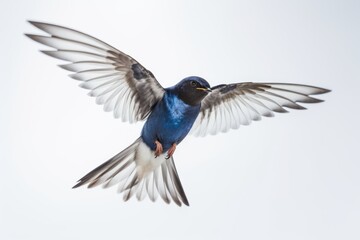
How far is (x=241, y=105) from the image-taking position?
278 cm

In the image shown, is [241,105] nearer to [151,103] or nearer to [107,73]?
[151,103]

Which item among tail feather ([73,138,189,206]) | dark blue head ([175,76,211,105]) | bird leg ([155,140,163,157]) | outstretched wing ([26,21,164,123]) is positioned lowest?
tail feather ([73,138,189,206])

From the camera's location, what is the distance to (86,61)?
2242 millimetres

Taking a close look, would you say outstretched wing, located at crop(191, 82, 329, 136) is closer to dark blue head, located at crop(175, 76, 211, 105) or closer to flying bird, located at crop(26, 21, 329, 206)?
flying bird, located at crop(26, 21, 329, 206)

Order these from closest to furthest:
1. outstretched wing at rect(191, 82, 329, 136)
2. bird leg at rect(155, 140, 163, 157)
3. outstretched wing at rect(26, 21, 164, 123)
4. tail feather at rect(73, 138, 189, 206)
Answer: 1. outstretched wing at rect(26, 21, 164, 123)
2. bird leg at rect(155, 140, 163, 157)
3. tail feather at rect(73, 138, 189, 206)
4. outstretched wing at rect(191, 82, 329, 136)

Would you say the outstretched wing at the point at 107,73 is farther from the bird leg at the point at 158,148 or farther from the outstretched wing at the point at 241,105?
the outstretched wing at the point at 241,105

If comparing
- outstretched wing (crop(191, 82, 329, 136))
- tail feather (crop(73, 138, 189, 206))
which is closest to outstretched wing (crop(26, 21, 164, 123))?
tail feather (crop(73, 138, 189, 206))

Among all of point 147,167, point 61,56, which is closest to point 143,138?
point 147,167

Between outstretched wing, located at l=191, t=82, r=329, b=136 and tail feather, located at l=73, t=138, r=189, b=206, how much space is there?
24cm

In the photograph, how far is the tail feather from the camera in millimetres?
2574

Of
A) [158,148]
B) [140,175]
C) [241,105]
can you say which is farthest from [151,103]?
[241,105]

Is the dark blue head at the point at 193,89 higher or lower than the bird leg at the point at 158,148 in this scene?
higher

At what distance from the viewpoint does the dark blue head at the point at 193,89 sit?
2.27 m

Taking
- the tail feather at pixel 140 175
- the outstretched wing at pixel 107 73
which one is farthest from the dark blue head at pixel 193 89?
the tail feather at pixel 140 175
